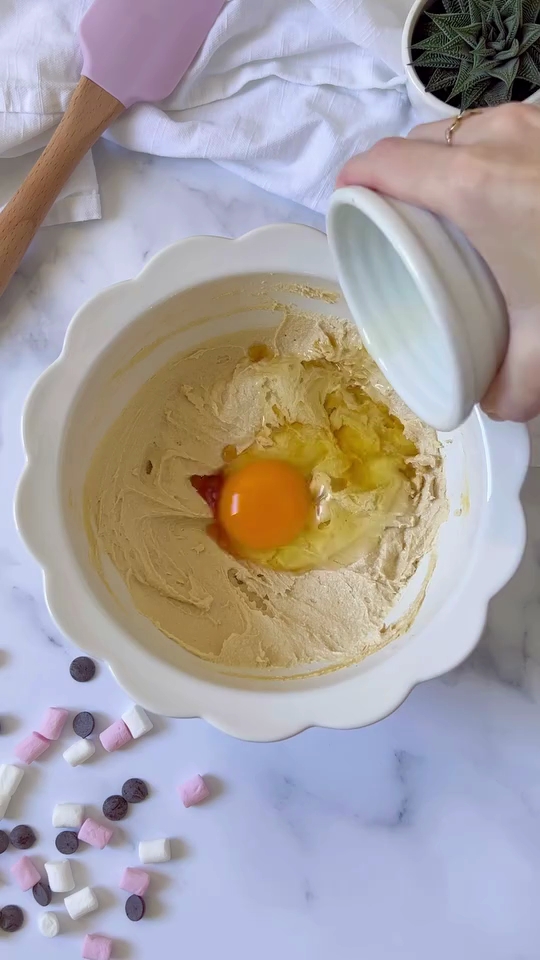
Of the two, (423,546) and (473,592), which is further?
(423,546)

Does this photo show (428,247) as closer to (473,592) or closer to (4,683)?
(473,592)

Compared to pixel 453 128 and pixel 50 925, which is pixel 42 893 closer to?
pixel 50 925

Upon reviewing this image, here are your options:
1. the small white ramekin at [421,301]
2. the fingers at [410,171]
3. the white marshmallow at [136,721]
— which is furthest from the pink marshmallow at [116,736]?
the fingers at [410,171]

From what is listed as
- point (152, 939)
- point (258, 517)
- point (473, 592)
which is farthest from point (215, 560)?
point (152, 939)

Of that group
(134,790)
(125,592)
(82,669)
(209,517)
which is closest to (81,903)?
(134,790)

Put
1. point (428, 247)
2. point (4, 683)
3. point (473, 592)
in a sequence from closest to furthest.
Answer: point (428, 247) → point (473, 592) → point (4, 683)

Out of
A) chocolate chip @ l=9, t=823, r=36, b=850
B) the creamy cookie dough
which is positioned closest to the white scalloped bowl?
the creamy cookie dough

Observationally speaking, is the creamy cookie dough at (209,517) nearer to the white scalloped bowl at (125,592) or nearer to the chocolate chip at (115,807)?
the white scalloped bowl at (125,592)
